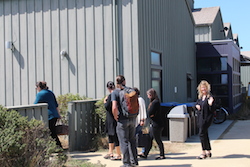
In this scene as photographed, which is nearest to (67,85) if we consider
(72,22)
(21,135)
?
(72,22)

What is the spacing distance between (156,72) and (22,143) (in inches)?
282

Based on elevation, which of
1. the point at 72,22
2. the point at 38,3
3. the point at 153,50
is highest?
the point at 38,3

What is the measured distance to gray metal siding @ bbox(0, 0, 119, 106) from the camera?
1052cm

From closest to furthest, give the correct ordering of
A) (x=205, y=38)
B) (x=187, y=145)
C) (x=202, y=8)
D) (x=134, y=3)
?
(x=187, y=145), (x=134, y=3), (x=205, y=38), (x=202, y=8)

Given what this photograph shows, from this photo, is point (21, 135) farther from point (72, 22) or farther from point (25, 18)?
point (25, 18)

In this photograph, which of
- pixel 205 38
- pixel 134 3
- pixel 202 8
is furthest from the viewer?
pixel 202 8

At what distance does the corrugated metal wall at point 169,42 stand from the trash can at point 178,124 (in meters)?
1.12

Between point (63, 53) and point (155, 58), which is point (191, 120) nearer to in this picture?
point (155, 58)

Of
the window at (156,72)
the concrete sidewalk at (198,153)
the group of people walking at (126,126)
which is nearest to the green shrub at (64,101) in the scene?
the concrete sidewalk at (198,153)

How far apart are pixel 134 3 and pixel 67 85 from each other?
129 inches

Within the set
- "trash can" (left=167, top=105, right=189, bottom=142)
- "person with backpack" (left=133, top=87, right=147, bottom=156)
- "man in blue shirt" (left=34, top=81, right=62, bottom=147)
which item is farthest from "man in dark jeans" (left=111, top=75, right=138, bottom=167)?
"trash can" (left=167, top=105, right=189, bottom=142)

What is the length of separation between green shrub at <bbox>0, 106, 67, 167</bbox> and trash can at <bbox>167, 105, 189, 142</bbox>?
4.69 m

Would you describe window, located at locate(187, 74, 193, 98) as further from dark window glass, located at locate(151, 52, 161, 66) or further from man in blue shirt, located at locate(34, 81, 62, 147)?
man in blue shirt, located at locate(34, 81, 62, 147)

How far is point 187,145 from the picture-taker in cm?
930
